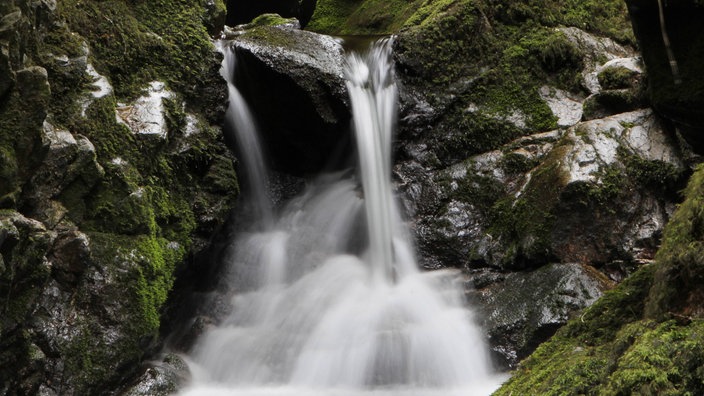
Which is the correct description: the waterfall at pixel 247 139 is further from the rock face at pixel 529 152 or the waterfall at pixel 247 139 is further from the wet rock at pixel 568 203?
the wet rock at pixel 568 203

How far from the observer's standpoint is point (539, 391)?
8.85 ft

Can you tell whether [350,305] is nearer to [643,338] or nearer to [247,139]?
[247,139]

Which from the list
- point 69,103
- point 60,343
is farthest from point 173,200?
point 60,343

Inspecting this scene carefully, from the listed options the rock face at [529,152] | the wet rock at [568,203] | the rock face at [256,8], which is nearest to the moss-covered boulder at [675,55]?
the rock face at [529,152]

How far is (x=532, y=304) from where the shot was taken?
241 inches

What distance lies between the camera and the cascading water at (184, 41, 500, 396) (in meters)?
5.82

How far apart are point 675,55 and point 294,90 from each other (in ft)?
18.2

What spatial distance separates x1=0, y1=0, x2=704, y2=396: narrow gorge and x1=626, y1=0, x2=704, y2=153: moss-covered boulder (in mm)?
12

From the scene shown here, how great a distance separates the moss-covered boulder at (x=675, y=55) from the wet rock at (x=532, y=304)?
262 centimetres

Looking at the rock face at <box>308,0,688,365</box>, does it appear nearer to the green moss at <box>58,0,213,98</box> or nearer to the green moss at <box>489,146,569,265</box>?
the green moss at <box>489,146,569,265</box>

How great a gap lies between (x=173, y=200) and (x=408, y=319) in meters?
2.84

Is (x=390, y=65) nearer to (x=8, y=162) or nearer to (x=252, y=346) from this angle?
(x=252, y=346)

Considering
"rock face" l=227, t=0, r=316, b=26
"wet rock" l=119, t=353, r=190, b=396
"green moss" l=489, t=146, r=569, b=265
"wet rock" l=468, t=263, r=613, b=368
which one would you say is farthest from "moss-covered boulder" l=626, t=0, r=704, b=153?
"rock face" l=227, t=0, r=316, b=26

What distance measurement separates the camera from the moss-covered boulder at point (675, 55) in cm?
329
